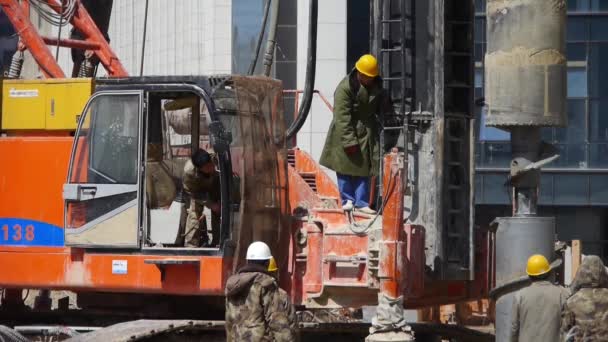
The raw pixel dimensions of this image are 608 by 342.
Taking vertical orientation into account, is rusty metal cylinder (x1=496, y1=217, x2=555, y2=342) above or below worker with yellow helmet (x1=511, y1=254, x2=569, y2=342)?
above

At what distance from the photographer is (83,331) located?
14.4 meters

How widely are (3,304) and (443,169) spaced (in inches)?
190

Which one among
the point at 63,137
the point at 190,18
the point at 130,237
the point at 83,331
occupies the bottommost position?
the point at 83,331

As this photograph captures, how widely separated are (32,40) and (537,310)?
19.5 ft

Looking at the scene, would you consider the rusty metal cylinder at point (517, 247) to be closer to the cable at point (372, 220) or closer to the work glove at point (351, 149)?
the cable at point (372, 220)

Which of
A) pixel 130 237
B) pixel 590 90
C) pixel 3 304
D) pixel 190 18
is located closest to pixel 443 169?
pixel 130 237

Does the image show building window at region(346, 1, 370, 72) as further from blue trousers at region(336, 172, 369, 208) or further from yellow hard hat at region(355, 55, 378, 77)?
yellow hard hat at region(355, 55, 378, 77)

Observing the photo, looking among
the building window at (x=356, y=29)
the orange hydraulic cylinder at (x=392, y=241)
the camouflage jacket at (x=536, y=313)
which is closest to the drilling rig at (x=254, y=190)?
the orange hydraulic cylinder at (x=392, y=241)

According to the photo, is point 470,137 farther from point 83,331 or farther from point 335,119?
point 83,331

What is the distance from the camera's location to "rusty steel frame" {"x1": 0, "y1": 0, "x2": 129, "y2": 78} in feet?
50.5

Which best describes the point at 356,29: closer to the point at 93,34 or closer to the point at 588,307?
the point at 93,34

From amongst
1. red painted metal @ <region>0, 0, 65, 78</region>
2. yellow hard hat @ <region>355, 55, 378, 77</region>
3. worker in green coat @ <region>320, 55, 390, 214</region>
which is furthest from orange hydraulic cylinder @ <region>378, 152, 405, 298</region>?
red painted metal @ <region>0, 0, 65, 78</region>

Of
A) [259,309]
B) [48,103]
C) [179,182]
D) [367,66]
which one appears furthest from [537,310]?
[48,103]

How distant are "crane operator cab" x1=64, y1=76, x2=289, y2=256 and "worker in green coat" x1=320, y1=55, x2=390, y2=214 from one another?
0.81 metres
